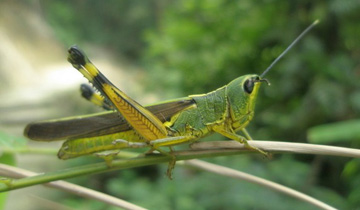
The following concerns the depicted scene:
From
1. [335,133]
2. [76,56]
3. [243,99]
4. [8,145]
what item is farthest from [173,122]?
[335,133]

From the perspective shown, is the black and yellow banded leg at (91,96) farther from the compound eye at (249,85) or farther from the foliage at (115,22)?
the foliage at (115,22)

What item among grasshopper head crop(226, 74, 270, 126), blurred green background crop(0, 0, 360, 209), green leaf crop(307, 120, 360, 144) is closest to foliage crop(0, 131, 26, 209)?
blurred green background crop(0, 0, 360, 209)

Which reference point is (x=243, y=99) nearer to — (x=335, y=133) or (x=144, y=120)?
(x=144, y=120)

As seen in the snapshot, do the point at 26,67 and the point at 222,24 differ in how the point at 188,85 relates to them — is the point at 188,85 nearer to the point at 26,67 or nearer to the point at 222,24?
the point at 222,24

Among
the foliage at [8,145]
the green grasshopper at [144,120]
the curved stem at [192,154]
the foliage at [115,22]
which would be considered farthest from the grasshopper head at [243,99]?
the foliage at [115,22]

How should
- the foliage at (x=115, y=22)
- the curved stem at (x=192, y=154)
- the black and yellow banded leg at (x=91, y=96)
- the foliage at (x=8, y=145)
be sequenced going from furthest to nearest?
the foliage at (x=115, y=22)
the black and yellow banded leg at (x=91, y=96)
the foliage at (x=8, y=145)
the curved stem at (x=192, y=154)

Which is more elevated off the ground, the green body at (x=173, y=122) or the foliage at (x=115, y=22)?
the foliage at (x=115, y=22)

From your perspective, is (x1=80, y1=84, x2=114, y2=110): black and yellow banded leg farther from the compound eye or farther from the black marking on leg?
the compound eye
